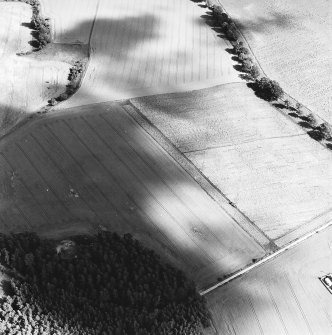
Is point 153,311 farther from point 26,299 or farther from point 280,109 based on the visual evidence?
point 280,109

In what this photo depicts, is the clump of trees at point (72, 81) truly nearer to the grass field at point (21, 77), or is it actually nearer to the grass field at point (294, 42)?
the grass field at point (21, 77)

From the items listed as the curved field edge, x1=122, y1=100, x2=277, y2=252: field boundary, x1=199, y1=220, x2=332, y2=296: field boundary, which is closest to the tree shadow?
the curved field edge

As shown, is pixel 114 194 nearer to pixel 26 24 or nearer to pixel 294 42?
pixel 26 24

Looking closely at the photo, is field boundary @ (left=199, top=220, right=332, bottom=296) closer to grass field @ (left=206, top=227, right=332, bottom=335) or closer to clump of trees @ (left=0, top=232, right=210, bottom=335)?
grass field @ (left=206, top=227, right=332, bottom=335)

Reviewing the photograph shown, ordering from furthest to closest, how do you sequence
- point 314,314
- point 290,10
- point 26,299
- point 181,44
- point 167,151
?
point 290,10
point 181,44
point 167,151
point 314,314
point 26,299

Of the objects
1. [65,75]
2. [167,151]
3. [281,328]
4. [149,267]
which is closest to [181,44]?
[65,75]

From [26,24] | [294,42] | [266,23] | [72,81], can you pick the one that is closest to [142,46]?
[72,81]
